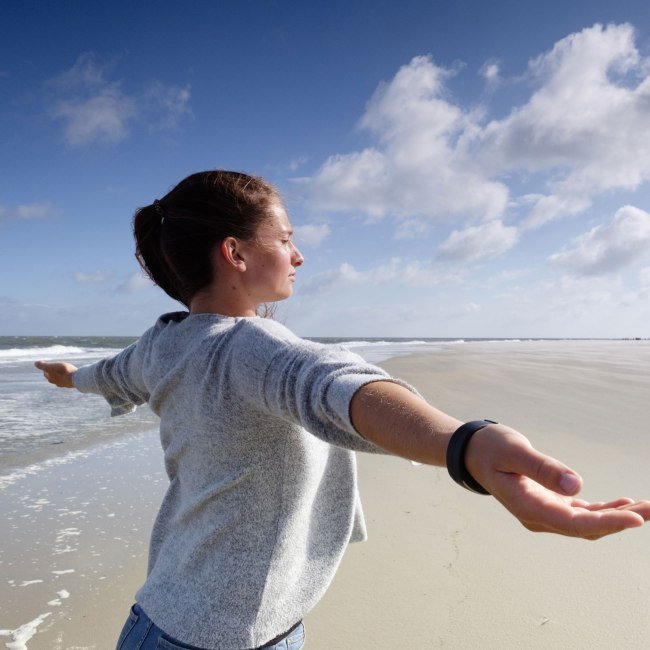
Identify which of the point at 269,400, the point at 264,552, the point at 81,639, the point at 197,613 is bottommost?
the point at 81,639

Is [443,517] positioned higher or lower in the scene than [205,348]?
lower

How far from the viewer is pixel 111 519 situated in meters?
3.70

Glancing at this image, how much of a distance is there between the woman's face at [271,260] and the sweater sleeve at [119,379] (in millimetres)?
444

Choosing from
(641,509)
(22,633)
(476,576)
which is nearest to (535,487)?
(641,509)

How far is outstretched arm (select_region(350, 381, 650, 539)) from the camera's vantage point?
0.67 meters

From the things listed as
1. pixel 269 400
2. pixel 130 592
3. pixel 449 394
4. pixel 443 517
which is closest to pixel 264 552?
pixel 269 400

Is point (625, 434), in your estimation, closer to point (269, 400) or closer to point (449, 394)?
point (449, 394)

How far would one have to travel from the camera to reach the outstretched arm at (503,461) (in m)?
0.67

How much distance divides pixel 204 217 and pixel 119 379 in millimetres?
712

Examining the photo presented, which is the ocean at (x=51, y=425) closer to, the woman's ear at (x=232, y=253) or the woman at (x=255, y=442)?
the woman at (x=255, y=442)

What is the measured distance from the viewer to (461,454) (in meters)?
0.77

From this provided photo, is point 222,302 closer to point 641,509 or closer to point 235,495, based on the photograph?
point 235,495

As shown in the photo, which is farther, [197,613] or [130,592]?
[130,592]

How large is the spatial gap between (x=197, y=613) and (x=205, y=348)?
0.59 meters
